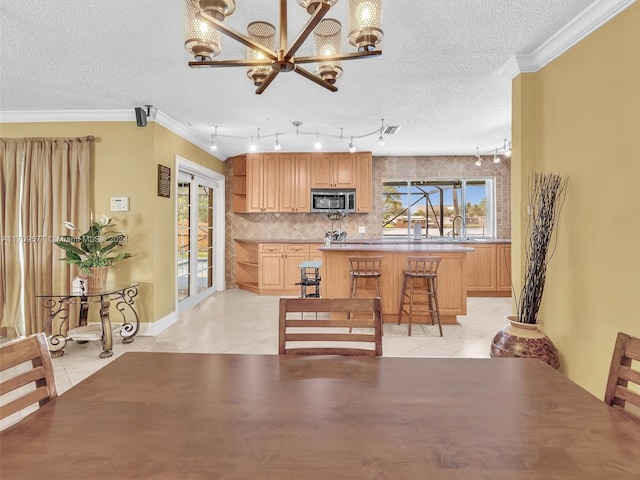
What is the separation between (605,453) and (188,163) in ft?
16.3

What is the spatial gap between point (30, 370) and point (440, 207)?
6511 millimetres

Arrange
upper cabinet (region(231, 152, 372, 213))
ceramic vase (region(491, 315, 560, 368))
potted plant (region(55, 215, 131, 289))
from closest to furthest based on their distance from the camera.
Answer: ceramic vase (region(491, 315, 560, 368)), potted plant (region(55, 215, 131, 289)), upper cabinet (region(231, 152, 372, 213))

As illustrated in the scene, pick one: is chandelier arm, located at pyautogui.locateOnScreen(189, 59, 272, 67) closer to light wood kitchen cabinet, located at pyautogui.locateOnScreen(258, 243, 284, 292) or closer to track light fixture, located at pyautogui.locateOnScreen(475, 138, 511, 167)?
light wood kitchen cabinet, located at pyautogui.locateOnScreen(258, 243, 284, 292)

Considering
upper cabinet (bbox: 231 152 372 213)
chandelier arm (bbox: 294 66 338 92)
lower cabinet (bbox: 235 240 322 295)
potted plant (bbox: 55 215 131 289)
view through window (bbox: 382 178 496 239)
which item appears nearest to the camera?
chandelier arm (bbox: 294 66 338 92)

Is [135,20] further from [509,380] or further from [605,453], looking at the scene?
[605,453]

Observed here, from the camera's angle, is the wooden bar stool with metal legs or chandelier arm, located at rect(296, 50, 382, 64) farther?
the wooden bar stool with metal legs

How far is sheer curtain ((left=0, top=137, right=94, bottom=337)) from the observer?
371 centimetres

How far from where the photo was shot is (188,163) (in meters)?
4.74

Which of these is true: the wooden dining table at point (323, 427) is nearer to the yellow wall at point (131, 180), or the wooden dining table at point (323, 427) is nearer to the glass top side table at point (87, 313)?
the glass top side table at point (87, 313)

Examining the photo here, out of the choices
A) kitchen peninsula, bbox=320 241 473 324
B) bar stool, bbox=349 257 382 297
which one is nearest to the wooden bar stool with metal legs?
bar stool, bbox=349 257 382 297

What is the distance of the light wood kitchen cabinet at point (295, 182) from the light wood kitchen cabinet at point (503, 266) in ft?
11.3

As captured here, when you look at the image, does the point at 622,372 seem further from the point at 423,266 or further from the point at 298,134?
the point at 298,134

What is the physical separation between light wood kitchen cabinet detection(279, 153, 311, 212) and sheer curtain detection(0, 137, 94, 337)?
3070 millimetres

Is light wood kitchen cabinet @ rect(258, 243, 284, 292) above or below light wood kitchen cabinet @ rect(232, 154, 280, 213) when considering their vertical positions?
below
